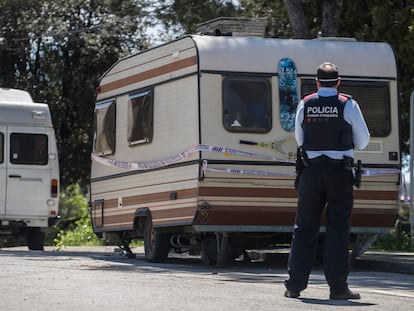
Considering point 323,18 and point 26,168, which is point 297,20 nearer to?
point 323,18

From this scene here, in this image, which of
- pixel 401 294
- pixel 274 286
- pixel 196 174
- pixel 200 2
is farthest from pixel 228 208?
pixel 200 2

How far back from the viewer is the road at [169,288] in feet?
27.6

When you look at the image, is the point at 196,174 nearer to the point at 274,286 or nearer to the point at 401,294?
the point at 274,286

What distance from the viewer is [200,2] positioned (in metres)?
23.1

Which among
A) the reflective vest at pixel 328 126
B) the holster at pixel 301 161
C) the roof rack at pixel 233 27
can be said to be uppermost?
the roof rack at pixel 233 27

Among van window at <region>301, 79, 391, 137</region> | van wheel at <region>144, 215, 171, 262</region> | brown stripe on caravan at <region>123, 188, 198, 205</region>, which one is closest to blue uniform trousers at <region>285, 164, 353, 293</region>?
brown stripe on caravan at <region>123, 188, 198, 205</region>

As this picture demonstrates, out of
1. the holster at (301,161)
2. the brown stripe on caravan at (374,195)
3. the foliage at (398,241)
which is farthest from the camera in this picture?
the foliage at (398,241)

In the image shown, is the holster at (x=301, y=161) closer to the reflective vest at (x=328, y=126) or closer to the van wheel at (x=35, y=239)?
the reflective vest at (x=328, y=126)

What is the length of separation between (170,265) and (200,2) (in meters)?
9.90

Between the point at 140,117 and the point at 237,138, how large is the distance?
1916mm

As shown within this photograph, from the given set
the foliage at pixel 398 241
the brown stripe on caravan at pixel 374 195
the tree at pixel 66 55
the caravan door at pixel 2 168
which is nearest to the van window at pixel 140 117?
the brown stripe on caravan at pixel 374 195

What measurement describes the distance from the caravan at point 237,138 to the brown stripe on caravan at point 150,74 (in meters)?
0.03

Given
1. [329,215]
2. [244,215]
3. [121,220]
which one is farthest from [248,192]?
[329,215]

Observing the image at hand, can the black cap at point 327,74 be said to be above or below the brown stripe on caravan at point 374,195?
above
